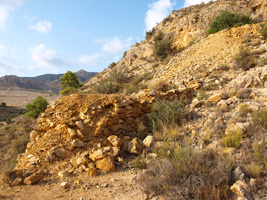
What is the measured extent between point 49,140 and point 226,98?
5513 millimetres

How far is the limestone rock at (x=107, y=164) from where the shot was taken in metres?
3.30

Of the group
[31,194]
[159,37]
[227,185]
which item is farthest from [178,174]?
[159,37]

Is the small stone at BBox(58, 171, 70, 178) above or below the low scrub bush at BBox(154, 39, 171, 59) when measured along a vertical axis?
below

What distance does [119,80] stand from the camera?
1472 cm

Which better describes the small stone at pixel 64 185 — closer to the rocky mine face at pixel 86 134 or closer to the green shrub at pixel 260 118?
the rocky mine face at pixel 86 134

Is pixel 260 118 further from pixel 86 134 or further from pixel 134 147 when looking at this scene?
pixel 86 134

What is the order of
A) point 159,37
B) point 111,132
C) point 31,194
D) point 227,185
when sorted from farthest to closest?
point 159,37 → point 111,132 → point 31,194 → point 227,185

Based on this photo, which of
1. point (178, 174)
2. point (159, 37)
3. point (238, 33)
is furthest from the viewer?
point (159, 37)

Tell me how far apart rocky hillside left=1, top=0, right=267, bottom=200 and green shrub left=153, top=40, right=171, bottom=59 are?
27.6ft

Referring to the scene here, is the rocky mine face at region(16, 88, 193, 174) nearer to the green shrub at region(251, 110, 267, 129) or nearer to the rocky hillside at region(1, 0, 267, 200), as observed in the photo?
the rocky hillside at region(1, 0, 267, 200)

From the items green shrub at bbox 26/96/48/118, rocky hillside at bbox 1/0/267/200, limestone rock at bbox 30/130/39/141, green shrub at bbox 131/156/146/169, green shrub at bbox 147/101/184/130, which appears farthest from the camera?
green shrub at bbox 26/96/48/118

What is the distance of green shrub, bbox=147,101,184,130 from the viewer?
474cm

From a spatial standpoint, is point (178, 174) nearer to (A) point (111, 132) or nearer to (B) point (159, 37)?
(A) point (111, 132)

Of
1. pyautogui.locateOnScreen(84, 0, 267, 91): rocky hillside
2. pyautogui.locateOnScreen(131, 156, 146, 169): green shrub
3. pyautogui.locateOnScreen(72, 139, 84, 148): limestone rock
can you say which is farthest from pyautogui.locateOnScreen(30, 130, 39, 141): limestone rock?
pyautogui.locateOnScreen(84, 0, 267, 91): rocky hillside
